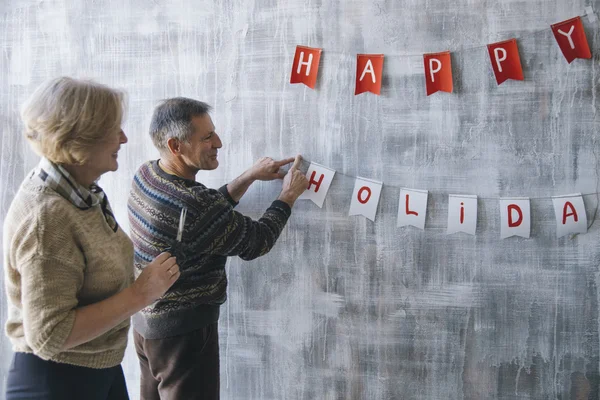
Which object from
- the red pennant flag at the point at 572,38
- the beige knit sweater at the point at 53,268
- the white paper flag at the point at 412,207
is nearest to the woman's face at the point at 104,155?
the beige knit sweater at the point at 53,268

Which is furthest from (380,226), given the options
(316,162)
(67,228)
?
(67,228)

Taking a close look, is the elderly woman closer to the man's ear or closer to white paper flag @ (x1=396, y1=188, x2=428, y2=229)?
the man's ear

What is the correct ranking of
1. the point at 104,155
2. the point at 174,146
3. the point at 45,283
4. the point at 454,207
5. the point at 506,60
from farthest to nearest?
the point at 454,207 → the point at 506,60 → the point at 174,146 → the point at 104,155 → the point at 45,283

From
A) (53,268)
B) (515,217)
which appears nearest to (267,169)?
(515,217)

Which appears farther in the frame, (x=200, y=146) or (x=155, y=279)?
(x=200, y=146)

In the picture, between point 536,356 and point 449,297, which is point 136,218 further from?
point 536,356

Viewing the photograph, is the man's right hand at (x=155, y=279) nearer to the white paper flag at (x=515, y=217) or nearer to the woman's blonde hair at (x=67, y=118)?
the woman's blonde hair at (x=67, y=118)

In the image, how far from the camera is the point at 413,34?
205cm

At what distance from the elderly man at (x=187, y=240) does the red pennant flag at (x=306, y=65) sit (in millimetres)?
405

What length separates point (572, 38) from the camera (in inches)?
75.9

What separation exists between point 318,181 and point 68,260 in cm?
106

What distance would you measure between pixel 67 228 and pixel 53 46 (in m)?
1.34

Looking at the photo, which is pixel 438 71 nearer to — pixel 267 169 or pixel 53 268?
pixel 267 169

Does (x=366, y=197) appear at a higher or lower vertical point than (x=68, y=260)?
higher
